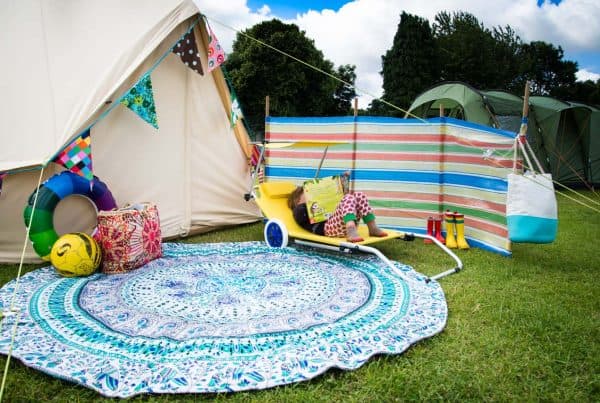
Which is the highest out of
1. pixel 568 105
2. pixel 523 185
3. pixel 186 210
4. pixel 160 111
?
pixel 568 105

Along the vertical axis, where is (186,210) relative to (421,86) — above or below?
below

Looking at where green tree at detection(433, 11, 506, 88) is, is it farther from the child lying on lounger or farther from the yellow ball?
the yellow ball

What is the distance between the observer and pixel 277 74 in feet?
71.2

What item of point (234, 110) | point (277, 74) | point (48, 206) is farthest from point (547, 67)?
point (48, 206)

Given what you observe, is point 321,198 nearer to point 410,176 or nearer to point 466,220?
point 410,176

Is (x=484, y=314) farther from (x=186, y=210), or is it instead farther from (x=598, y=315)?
(x=186, y=210)

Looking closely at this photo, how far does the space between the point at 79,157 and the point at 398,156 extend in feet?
11.9

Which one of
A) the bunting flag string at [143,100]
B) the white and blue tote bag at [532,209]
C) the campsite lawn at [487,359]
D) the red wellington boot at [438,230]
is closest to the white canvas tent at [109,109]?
the bunting flag string at [143,100]

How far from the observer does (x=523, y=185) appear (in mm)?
3760

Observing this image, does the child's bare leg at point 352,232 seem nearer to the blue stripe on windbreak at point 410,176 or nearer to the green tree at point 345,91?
the blue stripe on windbreak at point 410,176

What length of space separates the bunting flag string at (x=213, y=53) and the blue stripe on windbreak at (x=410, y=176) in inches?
62.9

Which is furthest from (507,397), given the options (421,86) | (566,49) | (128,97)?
(566,49)

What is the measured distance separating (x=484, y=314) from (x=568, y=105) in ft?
31.0

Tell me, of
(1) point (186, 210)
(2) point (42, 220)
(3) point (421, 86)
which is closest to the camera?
(2) point (42, 220)
